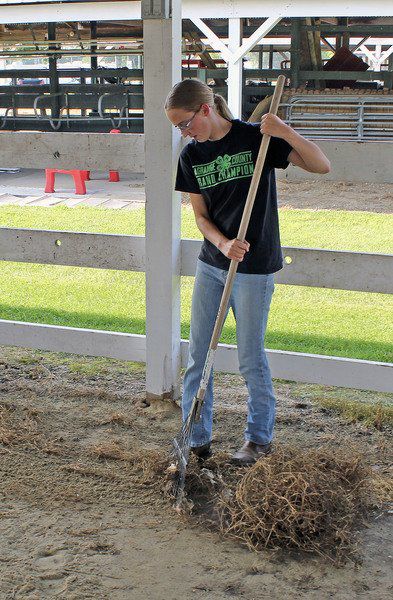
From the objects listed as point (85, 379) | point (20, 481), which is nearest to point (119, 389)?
point (85, 379)

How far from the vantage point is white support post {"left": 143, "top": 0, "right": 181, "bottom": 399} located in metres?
3.90

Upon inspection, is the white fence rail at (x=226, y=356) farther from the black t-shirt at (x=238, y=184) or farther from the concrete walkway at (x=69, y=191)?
the concrete walkway at (x=69, y=191)

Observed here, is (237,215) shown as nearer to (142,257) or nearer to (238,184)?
(238,184)

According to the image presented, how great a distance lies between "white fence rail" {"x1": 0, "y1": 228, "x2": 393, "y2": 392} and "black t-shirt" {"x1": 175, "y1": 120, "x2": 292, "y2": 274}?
754mm

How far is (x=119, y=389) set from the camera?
15.1 ft

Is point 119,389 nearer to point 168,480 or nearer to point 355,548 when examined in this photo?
point 168,480

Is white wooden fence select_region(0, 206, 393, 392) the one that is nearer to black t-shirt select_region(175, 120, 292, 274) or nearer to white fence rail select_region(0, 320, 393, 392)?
white fence rail select_region(0, 320, 393, 392)

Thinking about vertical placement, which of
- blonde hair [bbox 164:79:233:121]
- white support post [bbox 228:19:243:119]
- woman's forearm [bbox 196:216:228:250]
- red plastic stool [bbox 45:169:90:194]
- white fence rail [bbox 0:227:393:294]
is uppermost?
white support post [bbox 228:19:243:119]

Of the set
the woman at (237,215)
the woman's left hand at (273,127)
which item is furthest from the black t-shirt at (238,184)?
the woman's left hand at (273,127)

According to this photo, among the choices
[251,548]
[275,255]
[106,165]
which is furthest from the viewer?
[106,165]

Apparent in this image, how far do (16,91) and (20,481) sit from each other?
15.0 meters

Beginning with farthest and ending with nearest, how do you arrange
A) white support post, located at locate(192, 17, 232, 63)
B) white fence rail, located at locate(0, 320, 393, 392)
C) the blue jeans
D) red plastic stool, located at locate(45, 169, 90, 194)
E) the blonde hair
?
1. white support post, located at locate(192, 17, 232, 63)
2. red plastic stool, located at locate(45, 169, 90, 194)
3. white fence rail, located at locate(0, 320, 393, 392)
4. the blue jeans
5. the blonde hair

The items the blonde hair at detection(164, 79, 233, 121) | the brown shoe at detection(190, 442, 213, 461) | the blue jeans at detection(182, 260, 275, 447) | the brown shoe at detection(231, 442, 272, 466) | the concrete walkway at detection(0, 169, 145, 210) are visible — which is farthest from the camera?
the concrete walkway at detection(0, 169, 145, 210)

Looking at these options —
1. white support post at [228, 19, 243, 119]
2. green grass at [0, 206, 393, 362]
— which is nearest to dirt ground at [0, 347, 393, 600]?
green grass at [0, 206, 393, 362]
